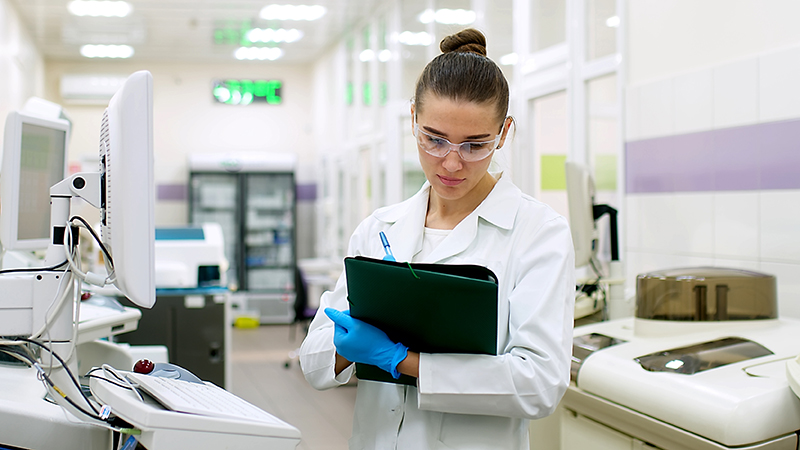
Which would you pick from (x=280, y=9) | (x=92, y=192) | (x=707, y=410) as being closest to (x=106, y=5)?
(x=280, y=9)

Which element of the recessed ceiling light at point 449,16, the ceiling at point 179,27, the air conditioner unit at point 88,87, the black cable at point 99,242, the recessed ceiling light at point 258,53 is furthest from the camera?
the air conditioner unit at point 88,87

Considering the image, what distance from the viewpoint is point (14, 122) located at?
1.54m

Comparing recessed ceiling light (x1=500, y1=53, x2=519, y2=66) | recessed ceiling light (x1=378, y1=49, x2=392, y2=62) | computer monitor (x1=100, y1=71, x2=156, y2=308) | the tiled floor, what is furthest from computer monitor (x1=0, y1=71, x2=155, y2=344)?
recessed ceiling light (x1=378, y1=49, x2=392, y2=62)

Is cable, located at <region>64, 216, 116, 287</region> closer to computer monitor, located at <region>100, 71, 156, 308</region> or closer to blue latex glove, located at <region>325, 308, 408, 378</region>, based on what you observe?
computer monitor, located at <region>100, 71, 156, 308</region>

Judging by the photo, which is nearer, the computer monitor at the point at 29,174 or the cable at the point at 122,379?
the cable at the point at 122,379

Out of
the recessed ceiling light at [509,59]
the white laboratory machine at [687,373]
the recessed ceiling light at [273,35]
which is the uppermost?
the recessed ceiling light at [273,35]

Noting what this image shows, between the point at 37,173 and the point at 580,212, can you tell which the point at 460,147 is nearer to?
the point at 37,173

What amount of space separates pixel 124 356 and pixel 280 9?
207 inches

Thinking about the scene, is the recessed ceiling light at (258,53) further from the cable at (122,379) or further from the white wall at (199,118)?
the cable at (122,379)

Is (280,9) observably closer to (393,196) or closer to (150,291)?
(393,196)

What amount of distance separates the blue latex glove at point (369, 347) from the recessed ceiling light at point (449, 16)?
3.96 m

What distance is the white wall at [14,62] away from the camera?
5.77 m

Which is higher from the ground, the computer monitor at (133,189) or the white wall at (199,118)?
the white wall at (199,118)

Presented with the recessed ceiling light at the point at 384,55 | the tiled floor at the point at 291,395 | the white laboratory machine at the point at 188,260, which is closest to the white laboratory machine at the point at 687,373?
the tiled floor at the point at 291,395
